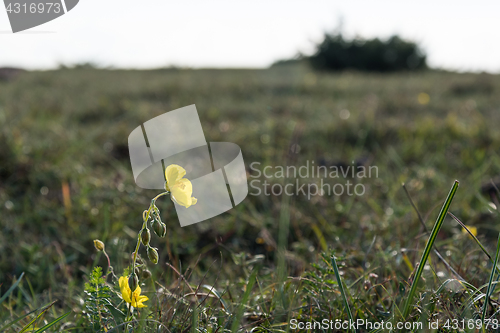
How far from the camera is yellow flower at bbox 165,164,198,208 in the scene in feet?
2.61

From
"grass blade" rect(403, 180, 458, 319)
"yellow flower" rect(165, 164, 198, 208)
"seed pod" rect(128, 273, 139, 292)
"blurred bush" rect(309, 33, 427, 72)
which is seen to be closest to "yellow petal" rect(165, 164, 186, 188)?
"yellow flower" rect(165, 164, 198, 208)

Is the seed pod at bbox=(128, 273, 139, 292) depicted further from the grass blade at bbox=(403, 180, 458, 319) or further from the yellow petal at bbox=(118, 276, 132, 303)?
the grass blade at bbox=(403, 180, 458, 319)

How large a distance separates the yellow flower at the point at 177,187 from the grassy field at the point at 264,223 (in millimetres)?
220

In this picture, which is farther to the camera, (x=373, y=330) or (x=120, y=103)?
(x=120, y=103)

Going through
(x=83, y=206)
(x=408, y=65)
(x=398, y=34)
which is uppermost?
(x=83, y=206)

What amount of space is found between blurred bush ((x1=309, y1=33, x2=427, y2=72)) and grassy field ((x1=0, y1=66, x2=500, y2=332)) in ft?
25.4

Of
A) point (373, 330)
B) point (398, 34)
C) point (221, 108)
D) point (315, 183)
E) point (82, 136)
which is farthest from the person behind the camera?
point (398, 34)

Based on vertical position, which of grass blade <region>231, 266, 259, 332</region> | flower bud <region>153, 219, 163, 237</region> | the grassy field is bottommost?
the grassy field

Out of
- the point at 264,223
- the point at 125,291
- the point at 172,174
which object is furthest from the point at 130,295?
the point at 264,223

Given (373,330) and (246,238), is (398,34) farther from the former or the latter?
(373,330)

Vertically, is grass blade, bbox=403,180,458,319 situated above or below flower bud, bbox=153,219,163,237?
below

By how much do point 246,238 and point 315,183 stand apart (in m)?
0.64

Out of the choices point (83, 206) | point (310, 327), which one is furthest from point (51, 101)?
point (310, 327)

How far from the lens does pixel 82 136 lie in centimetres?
316
